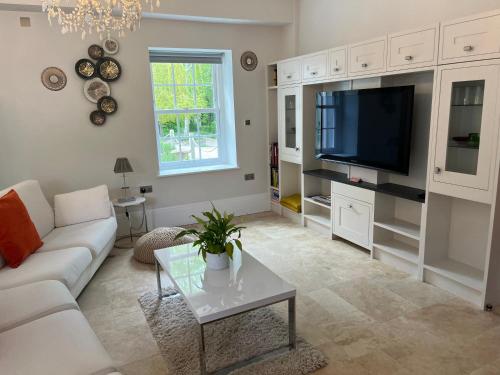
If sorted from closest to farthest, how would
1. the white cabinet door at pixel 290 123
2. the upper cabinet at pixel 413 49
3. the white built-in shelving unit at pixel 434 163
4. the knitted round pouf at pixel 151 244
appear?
the white built-in shelving unit at pixel 434 163, the upper cabinet at pixel 413 49, the knitted round pouf at pixel 151 244, the white cabinet door at pixel 290 123

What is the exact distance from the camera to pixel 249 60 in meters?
4.83

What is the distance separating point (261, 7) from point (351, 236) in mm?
2880

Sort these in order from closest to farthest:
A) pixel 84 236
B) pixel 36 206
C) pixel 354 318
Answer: pixel 354 318
pixel 84 236
pixel 36 206

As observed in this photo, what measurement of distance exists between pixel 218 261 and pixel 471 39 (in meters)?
2.19

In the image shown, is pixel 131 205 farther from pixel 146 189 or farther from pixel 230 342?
pixel 230 342

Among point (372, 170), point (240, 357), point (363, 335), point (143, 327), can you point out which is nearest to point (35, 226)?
point (143, 327)

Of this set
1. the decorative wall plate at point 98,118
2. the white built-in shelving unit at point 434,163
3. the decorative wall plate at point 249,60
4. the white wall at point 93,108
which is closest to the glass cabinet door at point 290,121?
the white built-in shelving unit at point 434,163

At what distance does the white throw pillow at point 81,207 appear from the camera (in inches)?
141

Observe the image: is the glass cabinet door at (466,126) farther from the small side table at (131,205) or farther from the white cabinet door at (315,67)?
the small side table at (131,205)

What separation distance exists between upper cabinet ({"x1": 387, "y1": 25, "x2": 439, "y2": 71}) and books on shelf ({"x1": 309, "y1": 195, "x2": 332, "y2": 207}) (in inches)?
63.5

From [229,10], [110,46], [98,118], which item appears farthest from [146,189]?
[229,10]

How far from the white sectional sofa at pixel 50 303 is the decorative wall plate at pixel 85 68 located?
133 cm

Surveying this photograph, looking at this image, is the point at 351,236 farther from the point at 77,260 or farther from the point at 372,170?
the point at 77,260

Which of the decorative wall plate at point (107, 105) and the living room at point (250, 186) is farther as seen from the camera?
the decorative wall plate at point (107, 105)
